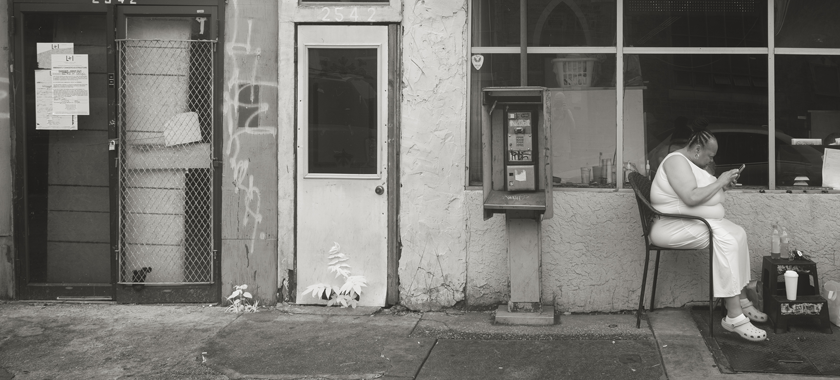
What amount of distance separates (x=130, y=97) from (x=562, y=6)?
3478mm

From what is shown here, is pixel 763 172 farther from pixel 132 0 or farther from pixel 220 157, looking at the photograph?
pixel 132 0

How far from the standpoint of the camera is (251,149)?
21.3 feet

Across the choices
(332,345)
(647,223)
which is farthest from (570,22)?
(332,345)

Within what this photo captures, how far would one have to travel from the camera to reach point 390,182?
6.39 meters

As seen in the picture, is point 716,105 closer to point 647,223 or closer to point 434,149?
point 647,223

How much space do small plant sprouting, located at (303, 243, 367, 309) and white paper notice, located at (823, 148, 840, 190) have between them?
357 centimetres

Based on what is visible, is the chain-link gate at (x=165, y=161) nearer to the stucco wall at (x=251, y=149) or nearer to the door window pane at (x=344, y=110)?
the stucco wall at (x=251, y=149)

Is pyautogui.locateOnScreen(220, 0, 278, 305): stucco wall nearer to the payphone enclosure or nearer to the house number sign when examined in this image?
the house number sign

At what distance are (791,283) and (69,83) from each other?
220 inches

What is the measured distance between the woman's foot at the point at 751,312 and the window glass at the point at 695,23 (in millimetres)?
1916

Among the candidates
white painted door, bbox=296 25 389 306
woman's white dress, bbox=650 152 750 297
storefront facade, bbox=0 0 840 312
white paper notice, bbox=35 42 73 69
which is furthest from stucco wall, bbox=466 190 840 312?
white paper notice, bbox=35 42 73 69

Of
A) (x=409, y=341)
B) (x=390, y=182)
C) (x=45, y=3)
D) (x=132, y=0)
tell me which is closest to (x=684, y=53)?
(x=390, y=182)

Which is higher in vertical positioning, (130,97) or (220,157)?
(130,97)

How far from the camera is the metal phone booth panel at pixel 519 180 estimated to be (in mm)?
5793
